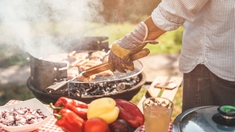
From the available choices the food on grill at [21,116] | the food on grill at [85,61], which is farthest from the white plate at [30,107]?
the food on grill at [85,61]

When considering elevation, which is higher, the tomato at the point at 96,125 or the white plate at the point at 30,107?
the tomato at the point at 96,125

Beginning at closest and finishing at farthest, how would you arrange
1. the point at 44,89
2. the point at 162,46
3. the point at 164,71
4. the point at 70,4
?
the point at 44,89 → the point at 70,4 → the point at 164,71 → the point at 162,46

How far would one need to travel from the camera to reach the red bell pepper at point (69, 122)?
90.7 inches

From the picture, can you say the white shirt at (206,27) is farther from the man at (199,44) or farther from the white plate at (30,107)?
the white plate at (30,107)

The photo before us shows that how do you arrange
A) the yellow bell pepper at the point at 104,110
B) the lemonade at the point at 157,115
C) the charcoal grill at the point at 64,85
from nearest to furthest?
1. the lemonade at the point at 157,115
2. the yellow bell pepper at the point at 104,110
3. the charcoal grill at the point at 64,85

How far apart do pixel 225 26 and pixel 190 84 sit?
67cm

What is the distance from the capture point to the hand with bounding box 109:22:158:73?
2601mm

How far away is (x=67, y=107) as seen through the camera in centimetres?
247

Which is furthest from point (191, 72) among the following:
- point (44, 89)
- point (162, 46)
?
point (162, 46)

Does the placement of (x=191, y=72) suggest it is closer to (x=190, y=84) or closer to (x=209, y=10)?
(x=190, y=84)

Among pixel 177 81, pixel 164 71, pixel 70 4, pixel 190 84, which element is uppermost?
pixel 70 4

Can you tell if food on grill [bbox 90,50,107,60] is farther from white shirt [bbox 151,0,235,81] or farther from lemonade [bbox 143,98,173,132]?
lemonade [bbox 143,98,173,132]

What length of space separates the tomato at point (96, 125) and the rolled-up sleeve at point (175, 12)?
2.69 ft

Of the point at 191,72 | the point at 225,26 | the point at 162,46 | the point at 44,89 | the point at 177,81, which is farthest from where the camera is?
the point at 162,46
